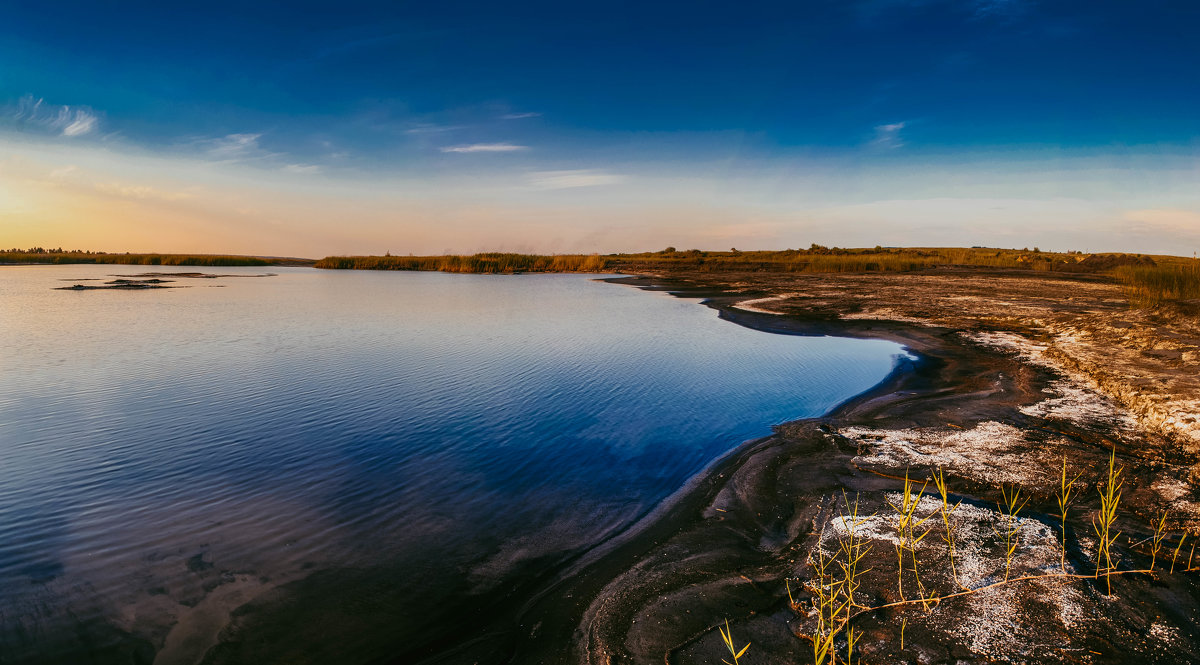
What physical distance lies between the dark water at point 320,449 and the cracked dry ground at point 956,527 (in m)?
1.22

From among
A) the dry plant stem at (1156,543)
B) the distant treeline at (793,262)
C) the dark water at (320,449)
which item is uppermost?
the distant treeline at (793,262)

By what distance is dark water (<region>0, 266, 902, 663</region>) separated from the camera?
5.04m

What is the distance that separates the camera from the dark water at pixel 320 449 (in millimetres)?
5039

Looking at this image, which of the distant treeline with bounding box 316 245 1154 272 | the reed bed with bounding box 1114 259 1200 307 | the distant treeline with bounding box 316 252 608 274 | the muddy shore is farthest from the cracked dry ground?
the distant treeline with bounding box 316 252 608 274

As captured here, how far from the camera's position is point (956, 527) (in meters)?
5.18

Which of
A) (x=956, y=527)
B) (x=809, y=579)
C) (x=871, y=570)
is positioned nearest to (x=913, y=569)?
(x=871, y=570)

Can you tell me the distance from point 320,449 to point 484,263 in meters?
70.8

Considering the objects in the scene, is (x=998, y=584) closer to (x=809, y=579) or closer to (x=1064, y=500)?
(x=809, y=579)

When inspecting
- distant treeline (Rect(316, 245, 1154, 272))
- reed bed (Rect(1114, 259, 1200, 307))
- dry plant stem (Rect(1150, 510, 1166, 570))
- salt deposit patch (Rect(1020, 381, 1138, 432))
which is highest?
distant treeline (Rect(316, 245, 1154, 272))

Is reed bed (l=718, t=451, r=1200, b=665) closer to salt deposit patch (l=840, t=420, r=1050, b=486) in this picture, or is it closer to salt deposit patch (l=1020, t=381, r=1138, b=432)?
salt deposit patch (l=840, t=420, r=1050, b=486)

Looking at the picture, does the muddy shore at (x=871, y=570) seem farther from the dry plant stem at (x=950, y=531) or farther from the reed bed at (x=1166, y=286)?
the reed bed at (x=1166, y=286)

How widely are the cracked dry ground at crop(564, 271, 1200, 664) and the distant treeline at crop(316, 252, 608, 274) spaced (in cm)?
6556

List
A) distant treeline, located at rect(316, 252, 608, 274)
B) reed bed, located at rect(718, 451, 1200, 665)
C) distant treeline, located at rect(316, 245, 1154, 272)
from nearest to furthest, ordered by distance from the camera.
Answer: reed bed, located at rect(718, 451, 1200, 665) < distant treeline, located at rect(316, 245, 1154, 272) < distant treeline, located at rect(316, 252, 608, 274)

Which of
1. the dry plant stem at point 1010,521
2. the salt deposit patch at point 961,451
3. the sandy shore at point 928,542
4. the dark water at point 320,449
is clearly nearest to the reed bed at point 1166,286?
the sandy shore at point 928,542
